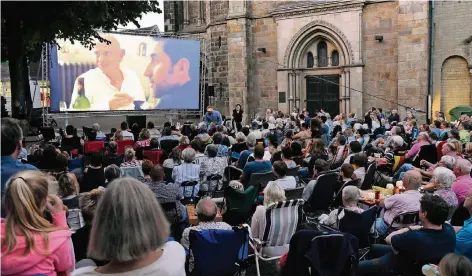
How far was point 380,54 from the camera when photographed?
18469mm

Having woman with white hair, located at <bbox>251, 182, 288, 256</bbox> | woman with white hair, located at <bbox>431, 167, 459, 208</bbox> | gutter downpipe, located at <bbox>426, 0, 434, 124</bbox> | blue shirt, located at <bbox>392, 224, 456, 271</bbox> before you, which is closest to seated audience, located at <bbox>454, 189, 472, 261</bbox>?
blue shirt, located at <bbox>392, 224, 456, 271</bbox>

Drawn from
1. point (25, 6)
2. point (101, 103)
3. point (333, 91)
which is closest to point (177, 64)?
point (101, 103)

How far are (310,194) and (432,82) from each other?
1333cm

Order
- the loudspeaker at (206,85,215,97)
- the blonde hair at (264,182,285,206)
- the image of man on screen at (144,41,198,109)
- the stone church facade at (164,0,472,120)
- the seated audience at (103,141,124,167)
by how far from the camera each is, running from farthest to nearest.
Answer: the loudspeaker at (206,85,215,97) → the image of man on screen at (144,41,198,109) → the stone church facade at (164,0,472,120) → the seated audience at (103,141,124,167) → the blonde hair at (264,182,285,206)

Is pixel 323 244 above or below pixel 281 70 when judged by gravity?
below

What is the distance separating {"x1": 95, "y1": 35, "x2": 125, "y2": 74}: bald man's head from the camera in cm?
1733

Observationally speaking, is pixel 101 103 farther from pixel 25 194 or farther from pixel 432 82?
pixel 25 194

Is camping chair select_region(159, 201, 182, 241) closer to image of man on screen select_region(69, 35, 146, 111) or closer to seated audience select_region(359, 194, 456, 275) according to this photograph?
seated audience select_region(359, 194, 456, 275)

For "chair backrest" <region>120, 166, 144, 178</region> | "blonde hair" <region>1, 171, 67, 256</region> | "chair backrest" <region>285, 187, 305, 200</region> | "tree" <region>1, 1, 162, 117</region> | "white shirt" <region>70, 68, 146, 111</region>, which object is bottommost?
"chair backrest" <region>285, 187, 305, 200</region>

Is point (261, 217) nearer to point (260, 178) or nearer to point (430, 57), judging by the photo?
point (260, 178)

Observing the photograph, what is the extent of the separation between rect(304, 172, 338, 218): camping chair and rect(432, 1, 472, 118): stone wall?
1297cm

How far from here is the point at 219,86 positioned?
2295 centimetres

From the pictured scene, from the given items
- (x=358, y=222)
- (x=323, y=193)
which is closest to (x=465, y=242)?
(x=358, y=222)

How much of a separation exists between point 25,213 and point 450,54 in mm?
18403
